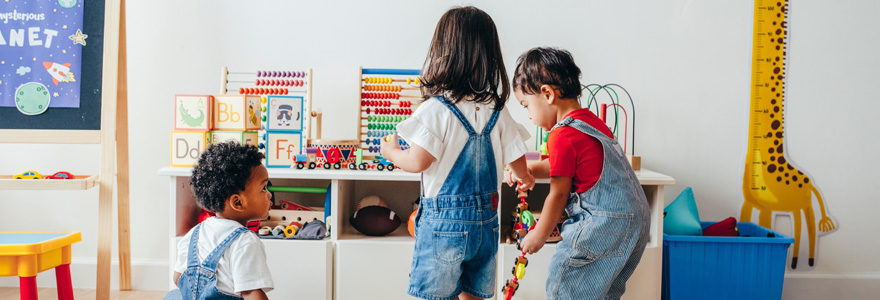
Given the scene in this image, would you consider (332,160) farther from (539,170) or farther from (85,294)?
(85,294)

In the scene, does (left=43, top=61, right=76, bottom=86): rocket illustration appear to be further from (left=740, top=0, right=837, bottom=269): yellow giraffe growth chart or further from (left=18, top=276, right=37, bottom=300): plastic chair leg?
(left=740, top=0, right=837, bottom=269): yellow giraffe growth chart

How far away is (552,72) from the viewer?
1.65 metres

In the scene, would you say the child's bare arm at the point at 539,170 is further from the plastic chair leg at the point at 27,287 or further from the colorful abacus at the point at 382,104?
the plastic chair leg at the point at 27,287

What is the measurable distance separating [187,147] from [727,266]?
6.56 ft

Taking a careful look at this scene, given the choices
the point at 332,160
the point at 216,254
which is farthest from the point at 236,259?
the point at 332,160

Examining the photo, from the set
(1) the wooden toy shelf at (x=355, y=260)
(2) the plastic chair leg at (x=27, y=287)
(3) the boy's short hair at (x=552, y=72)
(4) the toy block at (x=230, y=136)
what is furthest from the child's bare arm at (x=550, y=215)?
(2) the plastic chair leg at (x=27, y=287)

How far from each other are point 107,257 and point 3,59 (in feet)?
2.69

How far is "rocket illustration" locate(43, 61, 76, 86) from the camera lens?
7.63 feet

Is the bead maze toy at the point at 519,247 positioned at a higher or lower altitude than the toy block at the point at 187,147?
lower

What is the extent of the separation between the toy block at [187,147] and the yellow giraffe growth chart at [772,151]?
→ 220cm

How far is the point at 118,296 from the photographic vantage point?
2668 mm

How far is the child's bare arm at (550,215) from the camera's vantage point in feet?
5.25

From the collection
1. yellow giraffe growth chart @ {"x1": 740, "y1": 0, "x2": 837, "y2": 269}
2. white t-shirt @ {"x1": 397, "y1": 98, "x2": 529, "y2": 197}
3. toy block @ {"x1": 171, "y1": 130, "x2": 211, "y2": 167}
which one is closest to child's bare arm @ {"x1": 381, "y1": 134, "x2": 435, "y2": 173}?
white t-shirt @ {"x1": 397, "y1": 98, "x2": 529, "y2": 197}

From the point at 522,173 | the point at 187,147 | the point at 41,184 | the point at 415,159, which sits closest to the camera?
the point at 415,159
